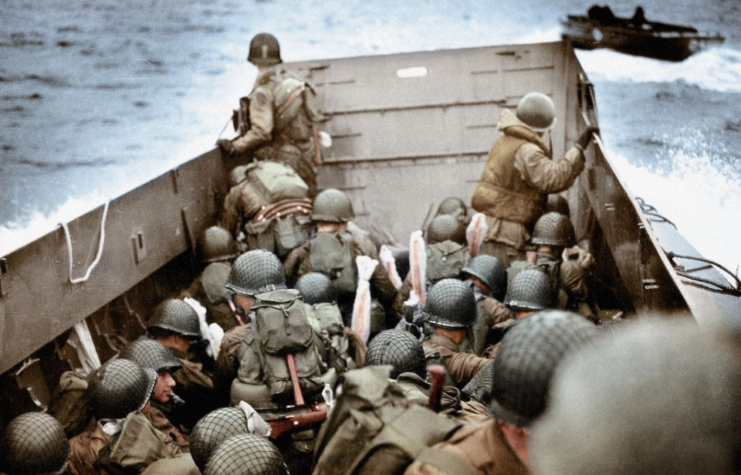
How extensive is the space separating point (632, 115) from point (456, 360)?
8.02 metres

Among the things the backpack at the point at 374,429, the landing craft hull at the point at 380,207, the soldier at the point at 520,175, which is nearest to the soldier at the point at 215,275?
the landing craft hull at the point at 380,207

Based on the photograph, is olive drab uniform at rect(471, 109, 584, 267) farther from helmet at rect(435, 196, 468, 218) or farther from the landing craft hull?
helmet at rect(435, 196, 468, 218)

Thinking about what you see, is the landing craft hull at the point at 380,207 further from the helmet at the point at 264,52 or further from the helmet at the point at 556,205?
the helmet at the point at 264,52

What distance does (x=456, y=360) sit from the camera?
3943mm

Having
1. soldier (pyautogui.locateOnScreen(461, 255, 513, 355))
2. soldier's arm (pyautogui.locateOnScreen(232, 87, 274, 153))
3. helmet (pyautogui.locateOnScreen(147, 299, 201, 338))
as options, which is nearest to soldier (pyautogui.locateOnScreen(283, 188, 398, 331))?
soldier (pyautogui.locateOnScreen(461, 255, 513, 355))

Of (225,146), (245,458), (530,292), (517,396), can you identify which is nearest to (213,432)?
(245,458)

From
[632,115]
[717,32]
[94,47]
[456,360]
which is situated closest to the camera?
[456,360]

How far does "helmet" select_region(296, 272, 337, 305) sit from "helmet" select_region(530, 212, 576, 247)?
1.62 m

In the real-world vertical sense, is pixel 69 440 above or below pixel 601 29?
below

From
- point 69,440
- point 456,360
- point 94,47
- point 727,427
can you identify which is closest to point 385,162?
point 456,360

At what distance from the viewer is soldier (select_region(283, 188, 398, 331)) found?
5348 mm

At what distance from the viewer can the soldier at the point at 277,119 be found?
7.10 meters

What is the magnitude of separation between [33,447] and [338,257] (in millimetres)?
2544

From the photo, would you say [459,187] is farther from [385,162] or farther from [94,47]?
[94,47]
